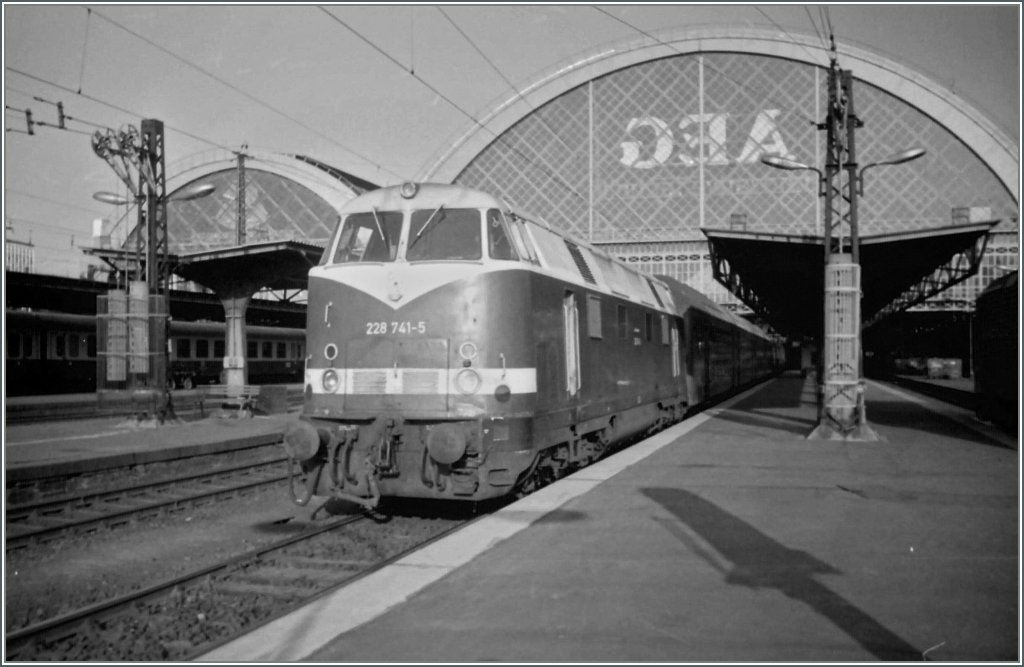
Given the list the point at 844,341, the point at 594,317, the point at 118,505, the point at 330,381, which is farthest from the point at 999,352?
the point at 118,505

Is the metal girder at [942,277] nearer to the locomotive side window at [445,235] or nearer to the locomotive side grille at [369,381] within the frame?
the locomotive side window at [445,235]

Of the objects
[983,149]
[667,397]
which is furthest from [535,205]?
[667,397]

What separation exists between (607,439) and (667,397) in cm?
513

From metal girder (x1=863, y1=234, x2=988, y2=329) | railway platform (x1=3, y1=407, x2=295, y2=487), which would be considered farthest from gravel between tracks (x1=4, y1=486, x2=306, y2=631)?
metal girder (x1=863, y1=234, x2=988, y2=329)

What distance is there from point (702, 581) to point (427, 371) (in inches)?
166

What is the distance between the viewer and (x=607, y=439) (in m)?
13.1

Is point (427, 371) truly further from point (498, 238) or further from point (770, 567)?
point (770, 567)

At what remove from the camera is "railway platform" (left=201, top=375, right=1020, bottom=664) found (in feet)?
16.2

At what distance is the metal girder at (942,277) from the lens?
2366cm

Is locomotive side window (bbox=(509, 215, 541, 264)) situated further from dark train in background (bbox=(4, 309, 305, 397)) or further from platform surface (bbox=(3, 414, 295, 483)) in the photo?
dark train in background (bbox=(4, 309, 305, 397))

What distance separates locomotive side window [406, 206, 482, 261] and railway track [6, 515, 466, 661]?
3.31 m

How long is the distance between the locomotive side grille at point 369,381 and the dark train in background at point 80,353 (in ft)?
78.0

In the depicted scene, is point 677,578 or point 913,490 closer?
point 677,578

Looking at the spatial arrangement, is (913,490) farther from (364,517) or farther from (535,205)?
(535,205)
